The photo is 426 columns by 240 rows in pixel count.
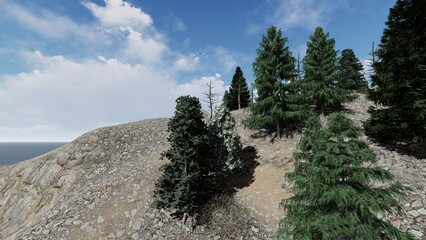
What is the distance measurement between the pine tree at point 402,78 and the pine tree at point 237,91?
27804 mm

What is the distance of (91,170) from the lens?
795 inches

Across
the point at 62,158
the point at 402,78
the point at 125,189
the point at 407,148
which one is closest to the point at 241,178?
the point at 125,189

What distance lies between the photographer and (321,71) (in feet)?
76.7

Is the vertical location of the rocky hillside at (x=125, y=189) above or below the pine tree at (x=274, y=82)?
below

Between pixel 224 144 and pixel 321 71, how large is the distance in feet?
43.9

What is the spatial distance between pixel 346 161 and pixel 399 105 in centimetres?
1012

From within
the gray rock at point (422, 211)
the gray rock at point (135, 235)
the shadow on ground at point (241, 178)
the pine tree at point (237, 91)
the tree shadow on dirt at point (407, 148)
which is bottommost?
the gray rock at point (135, 235)

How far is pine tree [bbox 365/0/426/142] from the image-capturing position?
13.2 metres

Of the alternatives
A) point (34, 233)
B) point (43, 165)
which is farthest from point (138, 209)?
point (43, 165)

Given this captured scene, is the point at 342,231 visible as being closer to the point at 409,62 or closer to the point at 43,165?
the point at 409,62

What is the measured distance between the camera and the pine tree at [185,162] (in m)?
13.7

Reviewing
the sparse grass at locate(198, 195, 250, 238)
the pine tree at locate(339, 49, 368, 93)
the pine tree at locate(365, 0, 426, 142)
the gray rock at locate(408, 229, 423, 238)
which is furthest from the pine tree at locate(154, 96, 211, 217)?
the pine tree at locate(339, 49, 368, 93)

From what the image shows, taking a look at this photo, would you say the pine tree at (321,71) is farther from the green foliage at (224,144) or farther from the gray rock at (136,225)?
the gray rock at (136,225)

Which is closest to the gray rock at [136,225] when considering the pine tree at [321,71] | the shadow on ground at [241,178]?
the shadow on ground at [241,178]
